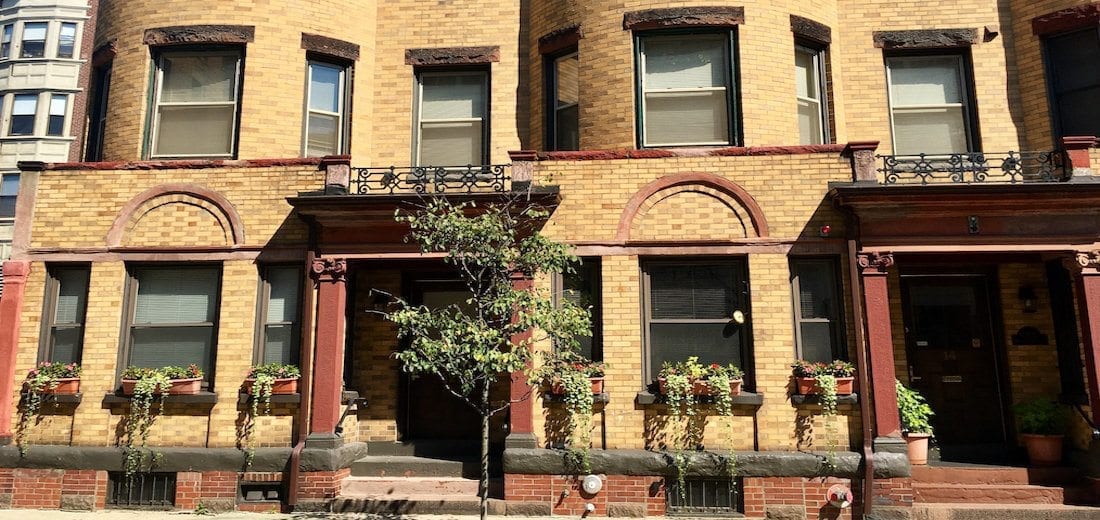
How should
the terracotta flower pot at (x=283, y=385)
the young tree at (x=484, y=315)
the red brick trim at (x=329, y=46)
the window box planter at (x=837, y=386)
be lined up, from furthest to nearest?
the red brick trim at (x=329, y=46) < the terracotta flower pot at (x=283, y=385) < the window box planter at (x=837, y=386) < the young tree at (x=484, y=315)

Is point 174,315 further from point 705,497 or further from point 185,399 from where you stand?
point 705,497

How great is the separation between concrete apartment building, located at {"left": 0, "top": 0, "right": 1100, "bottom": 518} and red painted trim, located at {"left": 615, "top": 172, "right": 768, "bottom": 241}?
0.04 metres

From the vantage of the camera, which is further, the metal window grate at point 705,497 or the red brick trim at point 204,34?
the red brick trim at point 204,34

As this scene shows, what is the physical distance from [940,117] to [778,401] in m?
5.68

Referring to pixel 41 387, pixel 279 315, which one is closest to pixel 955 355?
pixel 279 315

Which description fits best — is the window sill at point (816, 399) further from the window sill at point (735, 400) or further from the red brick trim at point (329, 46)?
the red brick trim at point (329, 46)

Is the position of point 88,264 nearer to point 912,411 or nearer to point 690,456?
point 690,456

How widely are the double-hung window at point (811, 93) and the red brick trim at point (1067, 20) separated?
3.27 meters

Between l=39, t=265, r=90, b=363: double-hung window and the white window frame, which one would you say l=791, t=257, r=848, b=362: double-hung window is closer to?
the white window frame

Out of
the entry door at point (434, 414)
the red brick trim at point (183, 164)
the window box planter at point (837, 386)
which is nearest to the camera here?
the window box planter at point (837, 386)

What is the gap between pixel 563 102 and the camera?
1036cm

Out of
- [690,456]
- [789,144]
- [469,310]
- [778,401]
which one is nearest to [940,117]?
[789,144]

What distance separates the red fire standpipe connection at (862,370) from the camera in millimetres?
7738

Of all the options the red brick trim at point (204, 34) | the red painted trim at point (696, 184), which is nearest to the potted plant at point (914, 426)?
the red painted trim at point (696, 184)
